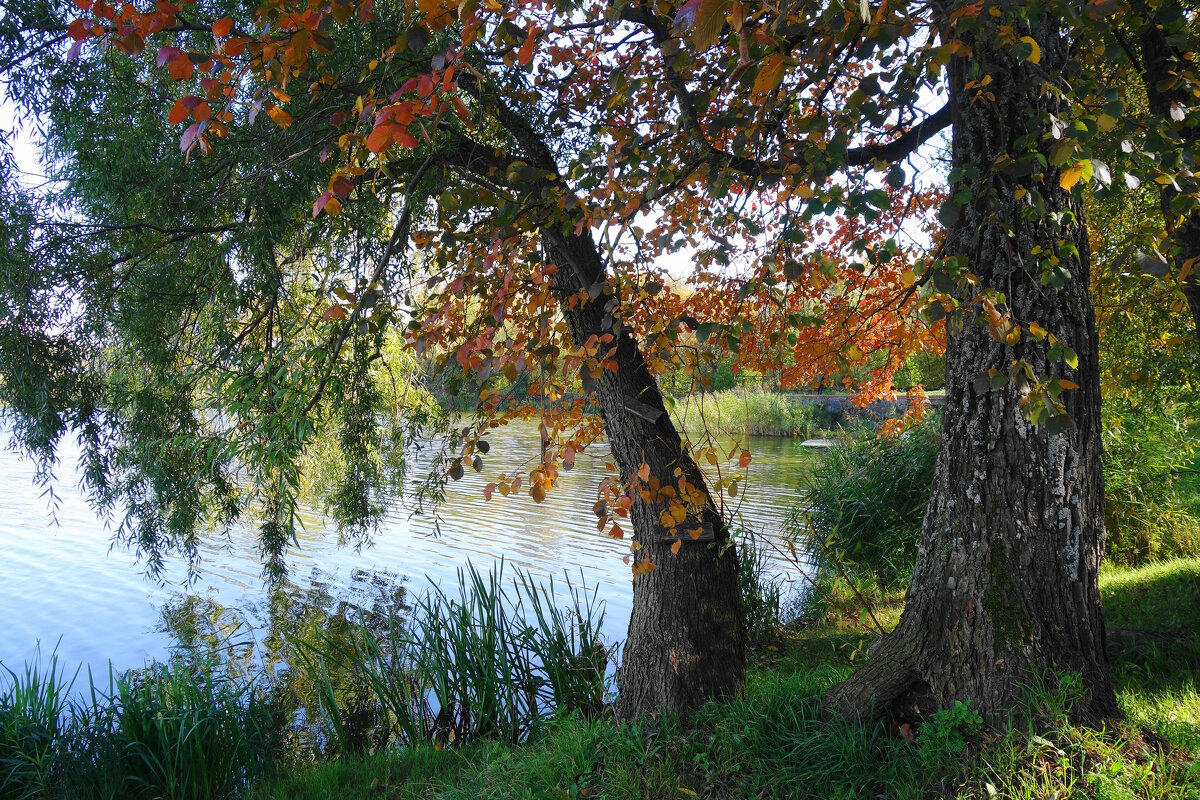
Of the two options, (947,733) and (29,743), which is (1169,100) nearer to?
(947,733)

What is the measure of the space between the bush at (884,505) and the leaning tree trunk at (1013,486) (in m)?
3.90

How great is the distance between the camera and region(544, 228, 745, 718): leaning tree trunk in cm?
376

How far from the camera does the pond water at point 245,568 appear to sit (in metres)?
7.37

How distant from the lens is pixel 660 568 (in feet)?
12.8

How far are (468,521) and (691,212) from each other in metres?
8.29

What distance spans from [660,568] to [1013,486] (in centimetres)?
167

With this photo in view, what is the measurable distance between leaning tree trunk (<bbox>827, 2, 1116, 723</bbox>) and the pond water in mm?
3339

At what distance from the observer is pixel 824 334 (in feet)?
23.1

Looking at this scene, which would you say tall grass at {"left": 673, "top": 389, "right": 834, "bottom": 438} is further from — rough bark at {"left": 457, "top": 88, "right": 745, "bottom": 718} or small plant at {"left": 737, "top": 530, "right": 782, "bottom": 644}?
rough bark at {"left": 457, "top": 88, "right": 745, "bottom": 718}

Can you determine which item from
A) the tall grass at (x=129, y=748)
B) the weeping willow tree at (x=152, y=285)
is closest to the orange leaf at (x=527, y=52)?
the weeping willow tree at (x=152, y=285)

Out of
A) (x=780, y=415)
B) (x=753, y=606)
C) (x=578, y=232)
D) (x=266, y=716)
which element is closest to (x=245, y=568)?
(x=266, y=716)

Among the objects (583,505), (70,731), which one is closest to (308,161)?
(70,731)

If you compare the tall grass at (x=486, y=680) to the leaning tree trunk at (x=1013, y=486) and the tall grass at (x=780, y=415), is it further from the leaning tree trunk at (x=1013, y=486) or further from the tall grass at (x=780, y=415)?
the tall grass at (x=780, y=415)

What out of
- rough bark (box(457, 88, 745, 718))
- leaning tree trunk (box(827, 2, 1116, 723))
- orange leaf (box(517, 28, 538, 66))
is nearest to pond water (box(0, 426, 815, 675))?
rough bark (box(457, 88, 745, 718))
